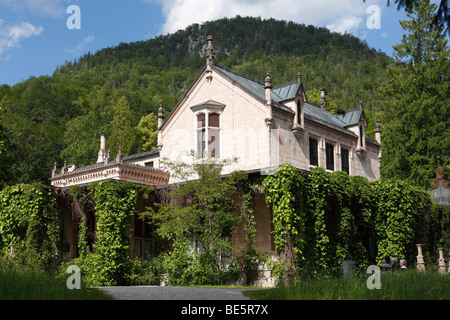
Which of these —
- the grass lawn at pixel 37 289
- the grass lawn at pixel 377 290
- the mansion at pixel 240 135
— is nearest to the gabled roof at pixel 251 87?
the mansion at pixel 240 135

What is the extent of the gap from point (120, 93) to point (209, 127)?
64840mm

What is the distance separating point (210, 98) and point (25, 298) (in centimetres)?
2129

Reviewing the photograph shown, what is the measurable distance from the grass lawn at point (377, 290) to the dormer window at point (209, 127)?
651 inches

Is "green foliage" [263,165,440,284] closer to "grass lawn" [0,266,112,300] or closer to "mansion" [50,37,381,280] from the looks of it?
"mansion" [50,37,381,280]

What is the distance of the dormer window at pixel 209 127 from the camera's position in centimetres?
3014

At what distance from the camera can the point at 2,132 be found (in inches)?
1441

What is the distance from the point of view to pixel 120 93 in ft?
302

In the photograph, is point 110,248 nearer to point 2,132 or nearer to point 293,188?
point 293,188

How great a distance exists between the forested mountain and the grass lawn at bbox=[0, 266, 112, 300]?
22995 mm

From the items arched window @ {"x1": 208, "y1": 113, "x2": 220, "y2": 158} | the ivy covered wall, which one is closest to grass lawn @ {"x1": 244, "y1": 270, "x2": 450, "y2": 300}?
the ivy covered wall

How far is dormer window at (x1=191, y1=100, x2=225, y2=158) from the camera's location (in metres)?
30.1

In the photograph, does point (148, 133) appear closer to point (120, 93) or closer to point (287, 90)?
point (120, 93)

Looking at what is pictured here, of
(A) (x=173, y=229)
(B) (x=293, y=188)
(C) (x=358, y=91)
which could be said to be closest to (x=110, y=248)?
(A) (x=173, y=229)
